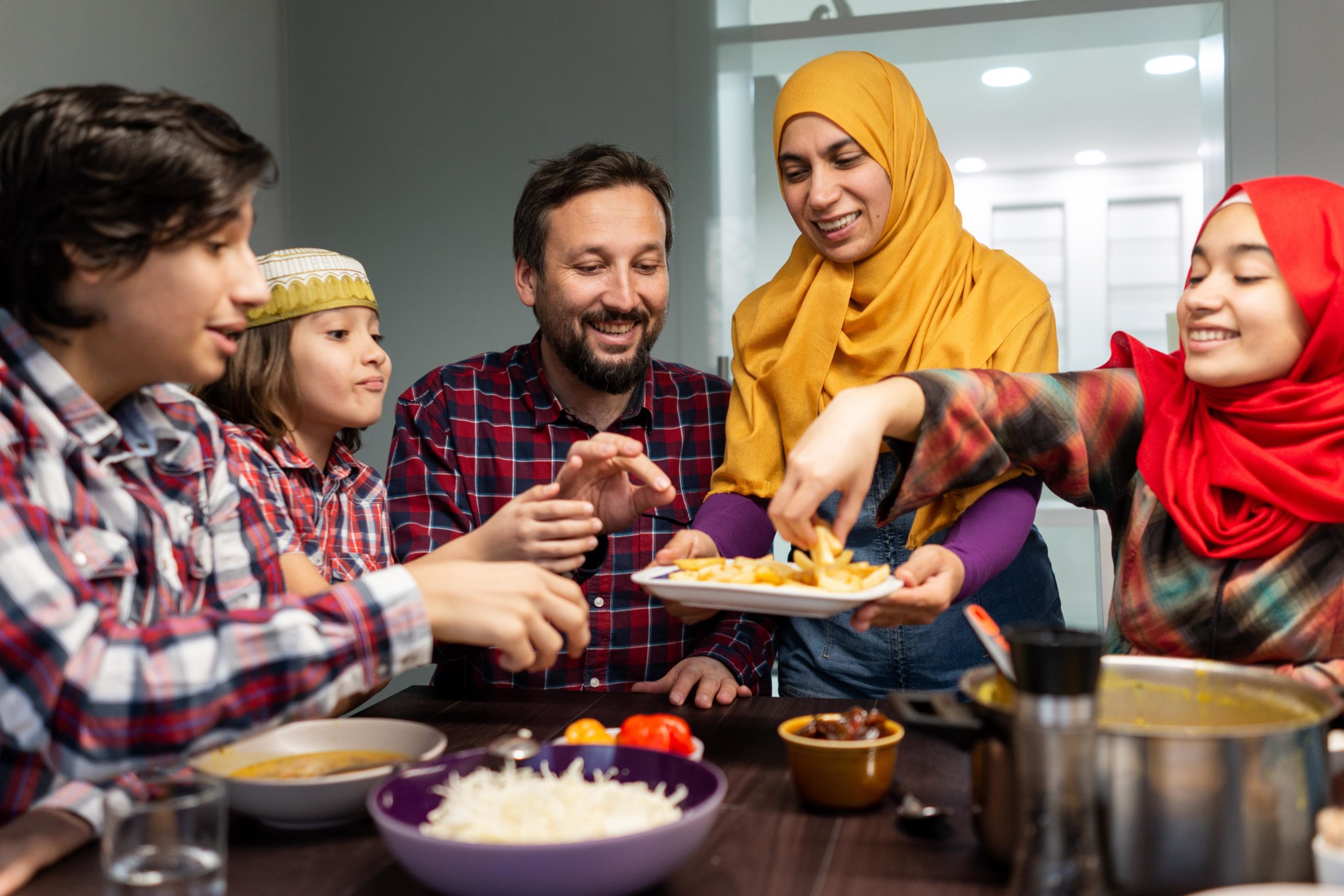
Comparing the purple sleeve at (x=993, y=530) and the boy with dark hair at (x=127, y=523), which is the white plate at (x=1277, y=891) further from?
the purple sleeve at (x=993, y=530)

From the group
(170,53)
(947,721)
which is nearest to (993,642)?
(947,721)

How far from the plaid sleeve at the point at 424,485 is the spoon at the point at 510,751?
1.00 m

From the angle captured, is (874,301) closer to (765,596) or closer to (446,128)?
(765,596)

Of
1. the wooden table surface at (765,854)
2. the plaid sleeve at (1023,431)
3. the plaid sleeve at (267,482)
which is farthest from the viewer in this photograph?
the plaid sleeve at (267,482)

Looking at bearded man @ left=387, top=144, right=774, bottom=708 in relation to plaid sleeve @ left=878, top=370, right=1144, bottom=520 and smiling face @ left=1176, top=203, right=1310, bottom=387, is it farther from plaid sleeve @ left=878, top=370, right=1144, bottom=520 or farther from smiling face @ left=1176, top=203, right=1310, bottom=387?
smiling face @ left=1176, top=203, right=1310, bottom=387

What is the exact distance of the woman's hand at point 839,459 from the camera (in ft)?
4.72

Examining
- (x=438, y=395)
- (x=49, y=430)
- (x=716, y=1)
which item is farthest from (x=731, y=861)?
(x=716, y=1)

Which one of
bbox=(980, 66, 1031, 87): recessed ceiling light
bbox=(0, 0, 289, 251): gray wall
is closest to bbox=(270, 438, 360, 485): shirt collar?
bbox=(0, 0, 289, 251): gray wall

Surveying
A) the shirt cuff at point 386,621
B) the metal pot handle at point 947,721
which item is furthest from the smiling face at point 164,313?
the metal pot handle at point 947,721

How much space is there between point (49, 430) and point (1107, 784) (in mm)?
1026

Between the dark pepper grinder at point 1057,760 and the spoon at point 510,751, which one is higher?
the dark pepper grinder at point 1057,760

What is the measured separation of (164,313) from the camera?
3.79 ft

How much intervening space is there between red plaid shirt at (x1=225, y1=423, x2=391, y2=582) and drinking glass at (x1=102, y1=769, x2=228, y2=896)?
953 mm

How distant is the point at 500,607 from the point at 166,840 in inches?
14.5
